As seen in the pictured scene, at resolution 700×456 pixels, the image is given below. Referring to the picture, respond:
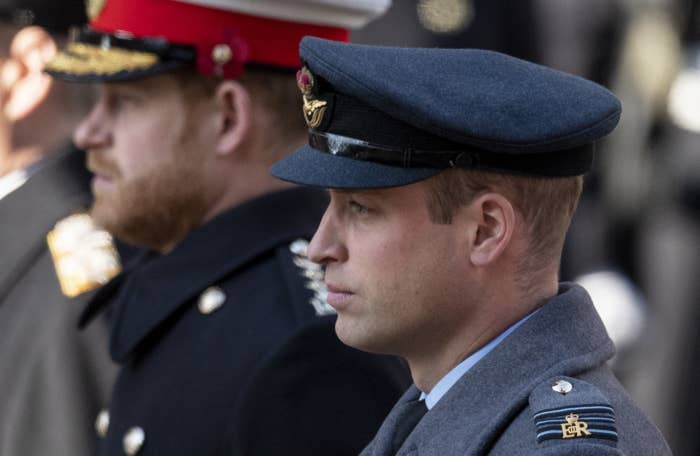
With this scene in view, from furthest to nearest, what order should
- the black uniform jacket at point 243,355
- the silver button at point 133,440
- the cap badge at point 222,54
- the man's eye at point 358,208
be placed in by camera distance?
1. the cap badge at point 222,54
2. the silver button at point 133,440
3. the black uniform jacket at point 243,355
4. the man's eye at point 358,208

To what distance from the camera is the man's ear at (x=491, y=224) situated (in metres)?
2.81

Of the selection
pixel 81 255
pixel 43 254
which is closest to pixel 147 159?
pixel 81 255

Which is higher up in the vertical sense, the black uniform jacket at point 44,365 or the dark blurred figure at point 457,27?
the black uniform jacket at point 44,365

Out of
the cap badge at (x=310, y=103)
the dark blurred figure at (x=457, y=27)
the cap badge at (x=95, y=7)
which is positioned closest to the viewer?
the cap badge at (x=310, y=103)

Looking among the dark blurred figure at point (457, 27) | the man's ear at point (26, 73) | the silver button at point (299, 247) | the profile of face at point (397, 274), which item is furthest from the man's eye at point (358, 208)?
the dark blurred figure at point (457, 27)

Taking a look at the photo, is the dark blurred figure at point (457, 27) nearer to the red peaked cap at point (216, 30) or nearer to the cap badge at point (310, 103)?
the red peaked cap at point (216, 30)

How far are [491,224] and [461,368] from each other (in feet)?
0.78

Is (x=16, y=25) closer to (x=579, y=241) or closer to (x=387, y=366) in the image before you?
(x=387, y=366)

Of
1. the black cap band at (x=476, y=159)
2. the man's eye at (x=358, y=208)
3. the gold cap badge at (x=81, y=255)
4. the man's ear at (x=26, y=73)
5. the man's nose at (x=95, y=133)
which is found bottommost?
the gold cap badge at (x=81, y=255)

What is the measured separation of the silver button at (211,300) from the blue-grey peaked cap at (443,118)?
85 centimetres

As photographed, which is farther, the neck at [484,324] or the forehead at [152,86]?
the forehead at [152,86]

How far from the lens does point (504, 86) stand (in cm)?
284

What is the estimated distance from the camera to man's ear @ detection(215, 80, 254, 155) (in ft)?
13.0

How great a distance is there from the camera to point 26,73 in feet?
17.1
